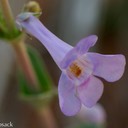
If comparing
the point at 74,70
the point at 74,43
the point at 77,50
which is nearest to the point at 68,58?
the point at 77,50

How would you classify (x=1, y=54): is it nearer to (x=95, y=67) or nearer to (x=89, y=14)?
(x=89, y=14)

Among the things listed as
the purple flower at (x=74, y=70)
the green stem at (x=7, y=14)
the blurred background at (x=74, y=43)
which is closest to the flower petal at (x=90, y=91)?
the purple flower at (x=74, y=70)

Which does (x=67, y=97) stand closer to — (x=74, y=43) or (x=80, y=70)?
(x=80, y=70)

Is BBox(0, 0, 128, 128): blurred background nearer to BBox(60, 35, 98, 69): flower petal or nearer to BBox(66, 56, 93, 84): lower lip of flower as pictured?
BBox(66, 56, 93, 84): lower lip of flower

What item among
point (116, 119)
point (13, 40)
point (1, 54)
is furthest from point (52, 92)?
point (1, 54)

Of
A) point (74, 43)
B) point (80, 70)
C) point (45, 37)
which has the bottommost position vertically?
point (74, 43)

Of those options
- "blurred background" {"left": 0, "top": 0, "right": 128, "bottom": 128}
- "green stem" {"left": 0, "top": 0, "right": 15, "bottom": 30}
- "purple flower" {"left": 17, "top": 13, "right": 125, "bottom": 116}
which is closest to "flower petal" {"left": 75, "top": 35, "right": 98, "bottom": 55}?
"purple flower" {"left": 17, "top": 13, "right": 125, "bottom": 116}
